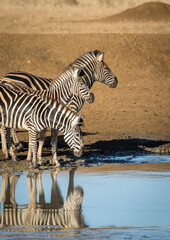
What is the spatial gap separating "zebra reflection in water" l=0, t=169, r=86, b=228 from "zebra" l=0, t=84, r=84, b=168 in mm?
1447

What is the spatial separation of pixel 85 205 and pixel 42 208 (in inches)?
26.6

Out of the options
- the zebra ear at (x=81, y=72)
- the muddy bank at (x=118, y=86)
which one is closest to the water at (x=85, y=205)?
the muddy bank at (x=118, y=86)

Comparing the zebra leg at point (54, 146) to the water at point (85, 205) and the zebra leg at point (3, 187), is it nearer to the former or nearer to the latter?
the water at point (85, 205)

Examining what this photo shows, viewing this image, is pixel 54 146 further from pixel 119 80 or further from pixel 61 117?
pixel 119 80

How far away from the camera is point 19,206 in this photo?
924 cm

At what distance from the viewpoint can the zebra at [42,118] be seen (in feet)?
41.3

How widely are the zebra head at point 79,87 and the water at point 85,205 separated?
244cm

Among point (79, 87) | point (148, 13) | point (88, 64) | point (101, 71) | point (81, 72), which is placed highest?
point (148, 13)

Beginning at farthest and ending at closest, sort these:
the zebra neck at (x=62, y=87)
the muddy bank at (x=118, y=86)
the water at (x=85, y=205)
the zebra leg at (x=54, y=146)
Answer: the muddy bank at (x=118, y=86) → the zebra neck at (x=62, y=87) → the zebra leg at (x=54, y=146) → the water at (x=85, y=205)

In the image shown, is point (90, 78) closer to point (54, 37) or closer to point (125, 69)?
point (125, 69)

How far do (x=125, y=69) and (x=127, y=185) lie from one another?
2133cm

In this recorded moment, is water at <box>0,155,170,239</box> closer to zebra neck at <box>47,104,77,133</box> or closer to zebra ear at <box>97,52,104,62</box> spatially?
zebra neck at <box>47,104,77,133</box>

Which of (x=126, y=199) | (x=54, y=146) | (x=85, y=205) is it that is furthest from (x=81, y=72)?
(x=85, y=205)

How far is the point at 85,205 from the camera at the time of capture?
30.5 feet
